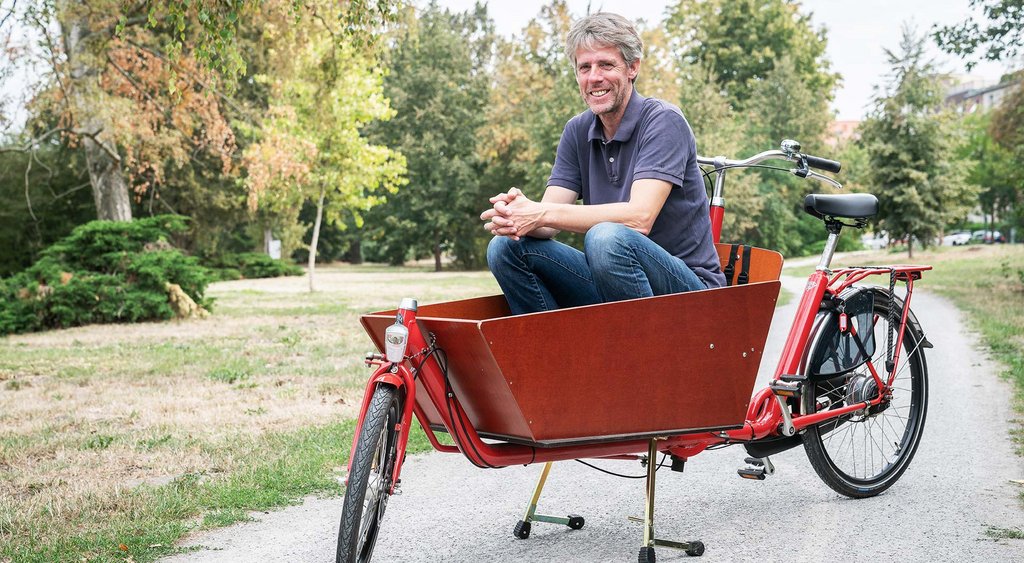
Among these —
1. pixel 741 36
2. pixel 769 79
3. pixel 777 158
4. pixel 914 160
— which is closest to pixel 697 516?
pixel 777 158

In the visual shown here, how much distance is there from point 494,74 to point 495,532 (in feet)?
148

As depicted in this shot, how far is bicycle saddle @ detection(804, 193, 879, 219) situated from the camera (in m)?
4.04

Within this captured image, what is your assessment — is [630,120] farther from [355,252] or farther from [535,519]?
[355,252]

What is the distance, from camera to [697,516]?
12.7 ft

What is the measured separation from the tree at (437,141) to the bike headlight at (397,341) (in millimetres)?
39957

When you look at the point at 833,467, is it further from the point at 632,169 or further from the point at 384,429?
the point at 384,429

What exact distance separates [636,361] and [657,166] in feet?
2.23

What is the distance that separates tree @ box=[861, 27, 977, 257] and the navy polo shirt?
1257 inches

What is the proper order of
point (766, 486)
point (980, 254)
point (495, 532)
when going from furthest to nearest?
1. point (980, 254)
2. point (766, 486)
3. point (495, 532)

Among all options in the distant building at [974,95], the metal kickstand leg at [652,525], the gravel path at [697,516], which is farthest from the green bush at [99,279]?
the distant building at [974,95]

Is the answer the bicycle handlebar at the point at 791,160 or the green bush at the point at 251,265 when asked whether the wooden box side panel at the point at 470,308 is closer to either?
the bicycle handlebar at the point at 791,160

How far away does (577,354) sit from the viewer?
2943mm

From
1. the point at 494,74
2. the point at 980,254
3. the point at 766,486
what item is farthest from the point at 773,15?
the point at 766,486

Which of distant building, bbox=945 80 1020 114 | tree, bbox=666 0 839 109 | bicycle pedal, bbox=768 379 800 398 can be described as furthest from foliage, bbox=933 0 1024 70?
distant building, bbox=945 80 1020 114
